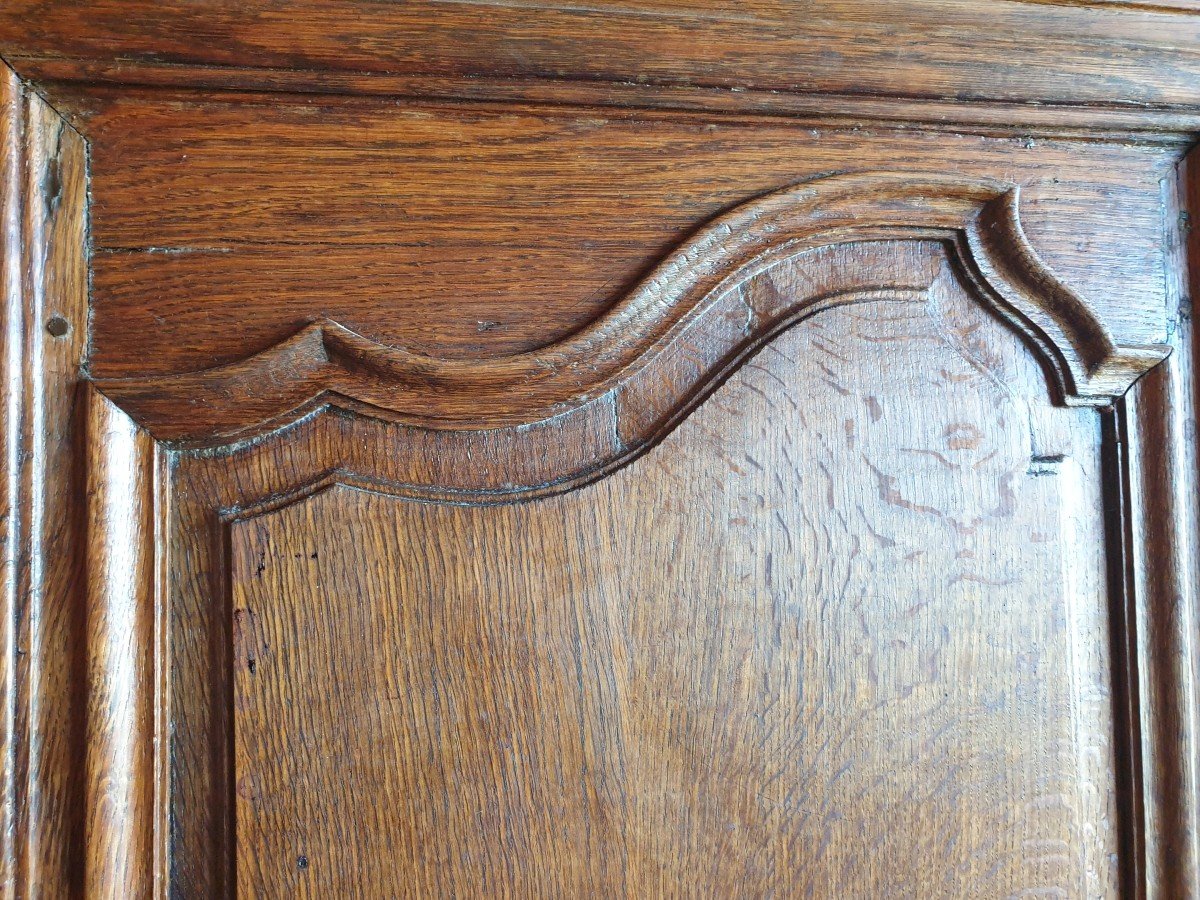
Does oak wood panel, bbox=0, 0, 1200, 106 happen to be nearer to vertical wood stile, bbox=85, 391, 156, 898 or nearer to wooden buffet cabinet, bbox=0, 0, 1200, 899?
wooden buffet cabinet, bbox=0, 0, 1200, 899

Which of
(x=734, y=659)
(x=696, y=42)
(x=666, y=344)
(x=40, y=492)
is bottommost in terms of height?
(x=734, y=659)

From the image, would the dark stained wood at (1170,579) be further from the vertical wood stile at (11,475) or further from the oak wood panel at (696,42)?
the vertical wood stile at (11,475)

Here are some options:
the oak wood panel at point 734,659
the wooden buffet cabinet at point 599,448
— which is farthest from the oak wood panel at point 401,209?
the oak wood panel at point 734,659

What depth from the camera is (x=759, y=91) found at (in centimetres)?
63

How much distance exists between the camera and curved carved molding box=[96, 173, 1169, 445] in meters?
0.59

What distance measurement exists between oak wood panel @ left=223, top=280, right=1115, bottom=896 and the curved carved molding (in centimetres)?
4

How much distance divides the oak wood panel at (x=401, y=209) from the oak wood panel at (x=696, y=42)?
0.11 ft

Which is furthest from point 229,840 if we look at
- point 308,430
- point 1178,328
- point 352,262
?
point 1178,328

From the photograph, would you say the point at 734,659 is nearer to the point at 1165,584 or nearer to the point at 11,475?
the point at 1165,584

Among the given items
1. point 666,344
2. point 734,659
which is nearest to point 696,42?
point 666,344

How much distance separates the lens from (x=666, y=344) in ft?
2.10

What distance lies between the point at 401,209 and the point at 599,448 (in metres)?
0.21

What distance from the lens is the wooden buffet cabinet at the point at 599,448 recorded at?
58 centimetres

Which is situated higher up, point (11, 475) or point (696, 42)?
point (696, 42)
